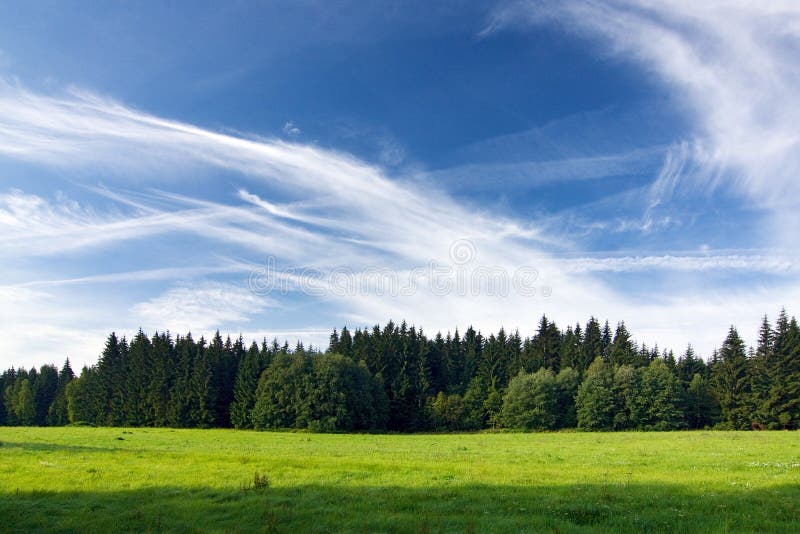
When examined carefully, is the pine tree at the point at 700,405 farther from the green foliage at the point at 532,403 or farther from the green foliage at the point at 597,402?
the green foliage at the point at 532,403

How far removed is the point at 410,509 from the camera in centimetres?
1536

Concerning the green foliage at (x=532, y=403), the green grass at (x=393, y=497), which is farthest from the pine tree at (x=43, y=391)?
the green grass at (x=393, y=497)

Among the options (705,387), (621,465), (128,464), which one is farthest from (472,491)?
(705,387)

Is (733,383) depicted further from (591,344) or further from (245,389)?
(245,389)

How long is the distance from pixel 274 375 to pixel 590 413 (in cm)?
5815

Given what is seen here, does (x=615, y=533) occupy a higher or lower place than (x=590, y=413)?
higher

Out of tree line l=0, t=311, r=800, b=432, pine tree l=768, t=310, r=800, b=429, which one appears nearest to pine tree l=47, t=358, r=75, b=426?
tree line l=0, t=311, r=800, b=432

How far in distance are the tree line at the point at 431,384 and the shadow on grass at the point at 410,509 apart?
238 ft

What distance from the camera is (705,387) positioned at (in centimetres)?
9600

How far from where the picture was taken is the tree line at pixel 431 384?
8831 cm

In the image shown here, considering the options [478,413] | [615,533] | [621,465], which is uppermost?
[615,533]

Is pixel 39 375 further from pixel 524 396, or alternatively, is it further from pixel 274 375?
pixel 524 396

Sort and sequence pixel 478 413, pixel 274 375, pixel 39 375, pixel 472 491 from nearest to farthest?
pixel 472 491 → pixel 274 375 → pixel 478 413 → pixel 39 375

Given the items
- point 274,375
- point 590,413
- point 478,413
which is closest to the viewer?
point 590,413
